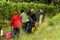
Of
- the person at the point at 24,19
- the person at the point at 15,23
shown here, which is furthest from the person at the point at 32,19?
the person at the point at 15,23

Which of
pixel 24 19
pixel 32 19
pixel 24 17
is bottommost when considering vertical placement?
pixel 32 19

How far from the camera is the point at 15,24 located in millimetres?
13016

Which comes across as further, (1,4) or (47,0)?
(47,0)

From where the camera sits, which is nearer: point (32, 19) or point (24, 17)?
point (24, 17)

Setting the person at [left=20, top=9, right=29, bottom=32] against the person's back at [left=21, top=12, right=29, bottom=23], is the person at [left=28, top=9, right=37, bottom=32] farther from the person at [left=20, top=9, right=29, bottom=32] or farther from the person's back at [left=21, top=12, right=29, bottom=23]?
the person's back at [left=21, top=12, right=29, bottom=23]

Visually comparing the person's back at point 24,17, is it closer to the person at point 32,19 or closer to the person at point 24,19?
the person at point 24,19

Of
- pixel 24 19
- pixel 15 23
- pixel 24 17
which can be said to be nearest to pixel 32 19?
pixel 24 19

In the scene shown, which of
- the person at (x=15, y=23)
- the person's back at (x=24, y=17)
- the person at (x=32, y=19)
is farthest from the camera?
the person at (x=32, y=19)

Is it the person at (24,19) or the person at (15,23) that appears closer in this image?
the person at (15,23)

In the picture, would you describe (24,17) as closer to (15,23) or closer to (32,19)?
(15,23)

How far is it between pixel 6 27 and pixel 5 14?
1647mm

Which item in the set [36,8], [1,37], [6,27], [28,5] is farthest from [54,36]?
[36,8]

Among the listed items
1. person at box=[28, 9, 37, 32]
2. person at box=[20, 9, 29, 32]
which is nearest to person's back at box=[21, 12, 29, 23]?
person at box=[20, 9, 29, 32]

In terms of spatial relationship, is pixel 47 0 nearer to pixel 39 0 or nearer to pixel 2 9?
pixel 39 0
